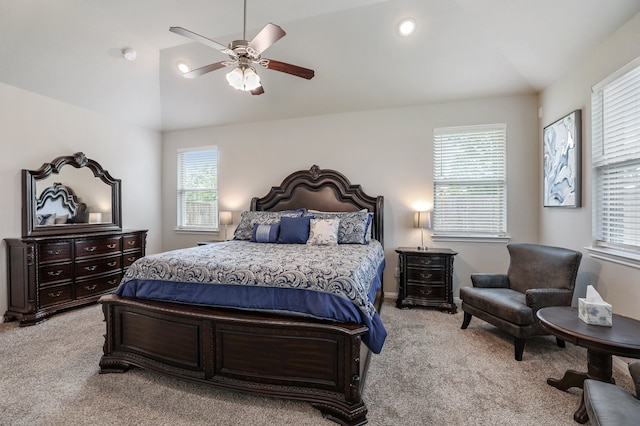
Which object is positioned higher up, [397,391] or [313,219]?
[313,219]

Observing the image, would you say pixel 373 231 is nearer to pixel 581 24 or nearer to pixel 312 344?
pixel 312 344

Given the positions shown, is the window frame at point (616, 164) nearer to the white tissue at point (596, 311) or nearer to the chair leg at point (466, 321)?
the white tissue at point (596, 311)

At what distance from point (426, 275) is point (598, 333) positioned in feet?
6.69

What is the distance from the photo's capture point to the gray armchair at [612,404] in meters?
1.19

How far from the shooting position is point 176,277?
7.43ft

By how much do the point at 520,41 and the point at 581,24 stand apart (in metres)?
0.55

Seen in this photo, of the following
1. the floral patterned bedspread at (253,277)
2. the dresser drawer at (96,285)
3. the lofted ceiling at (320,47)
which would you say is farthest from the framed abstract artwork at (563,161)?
the dresser drawer at (96,285)

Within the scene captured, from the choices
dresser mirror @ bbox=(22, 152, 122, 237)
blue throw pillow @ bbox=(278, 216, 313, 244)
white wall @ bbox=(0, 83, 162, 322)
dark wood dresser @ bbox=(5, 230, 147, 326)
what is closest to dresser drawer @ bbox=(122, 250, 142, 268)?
dark wood dresser @ bbox=(5, 230, 147, 326)

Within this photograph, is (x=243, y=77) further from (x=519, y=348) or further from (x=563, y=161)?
(x=563, y=161)

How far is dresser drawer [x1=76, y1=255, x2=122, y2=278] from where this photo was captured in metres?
3.91

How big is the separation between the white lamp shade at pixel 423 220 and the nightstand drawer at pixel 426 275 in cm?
59

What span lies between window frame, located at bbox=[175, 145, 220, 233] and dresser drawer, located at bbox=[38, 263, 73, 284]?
1.91 meters

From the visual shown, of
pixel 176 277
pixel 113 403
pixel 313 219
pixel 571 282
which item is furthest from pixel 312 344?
pixel 571 282

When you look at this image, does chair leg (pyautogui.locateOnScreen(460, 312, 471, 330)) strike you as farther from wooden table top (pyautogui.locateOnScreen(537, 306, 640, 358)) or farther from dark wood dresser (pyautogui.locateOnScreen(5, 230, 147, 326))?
dark wood dresser (pyautogui.locateOnScreen(5, 230, 147, 326))
